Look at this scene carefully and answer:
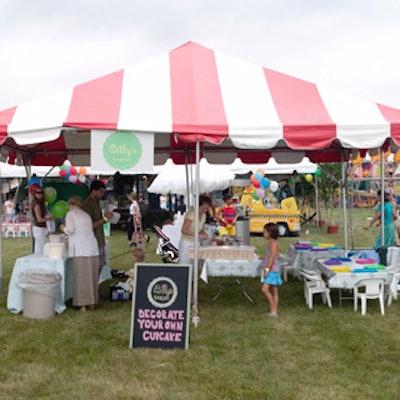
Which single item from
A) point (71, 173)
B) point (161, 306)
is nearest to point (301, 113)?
point (161, 306)

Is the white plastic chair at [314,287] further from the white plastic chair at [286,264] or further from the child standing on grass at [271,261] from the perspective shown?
the white plastic chair at [286,264]

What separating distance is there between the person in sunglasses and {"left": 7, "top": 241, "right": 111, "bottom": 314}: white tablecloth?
159 cm

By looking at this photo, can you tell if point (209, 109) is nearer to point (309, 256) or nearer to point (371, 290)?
point (371, 290)

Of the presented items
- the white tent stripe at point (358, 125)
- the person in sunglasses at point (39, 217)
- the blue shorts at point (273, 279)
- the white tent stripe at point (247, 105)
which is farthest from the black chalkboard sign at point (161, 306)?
the person in sunglasses at point (39, 217)

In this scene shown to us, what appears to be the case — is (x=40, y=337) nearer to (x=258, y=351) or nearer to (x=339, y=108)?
(x=258, y=351)

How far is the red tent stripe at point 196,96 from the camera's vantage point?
5.67 m

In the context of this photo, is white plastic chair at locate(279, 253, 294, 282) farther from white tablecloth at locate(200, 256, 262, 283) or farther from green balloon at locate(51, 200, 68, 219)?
green balloon at locate(51, 200, 68, 219)

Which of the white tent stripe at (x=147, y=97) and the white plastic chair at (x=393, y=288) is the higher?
the white tent stripe at (x=147, y=97)

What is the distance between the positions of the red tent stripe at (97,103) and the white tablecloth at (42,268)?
5.99ft

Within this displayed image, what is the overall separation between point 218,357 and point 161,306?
71 cm

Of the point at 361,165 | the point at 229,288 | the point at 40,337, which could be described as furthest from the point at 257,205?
the point at 40,337

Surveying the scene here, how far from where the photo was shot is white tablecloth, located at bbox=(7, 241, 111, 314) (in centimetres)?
643

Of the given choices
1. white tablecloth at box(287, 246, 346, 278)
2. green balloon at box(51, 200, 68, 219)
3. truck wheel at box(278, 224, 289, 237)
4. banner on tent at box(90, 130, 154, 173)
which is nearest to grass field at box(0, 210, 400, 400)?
white tablecloth at box(287, 246, 346, 278)

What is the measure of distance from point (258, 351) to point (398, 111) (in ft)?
11.1
